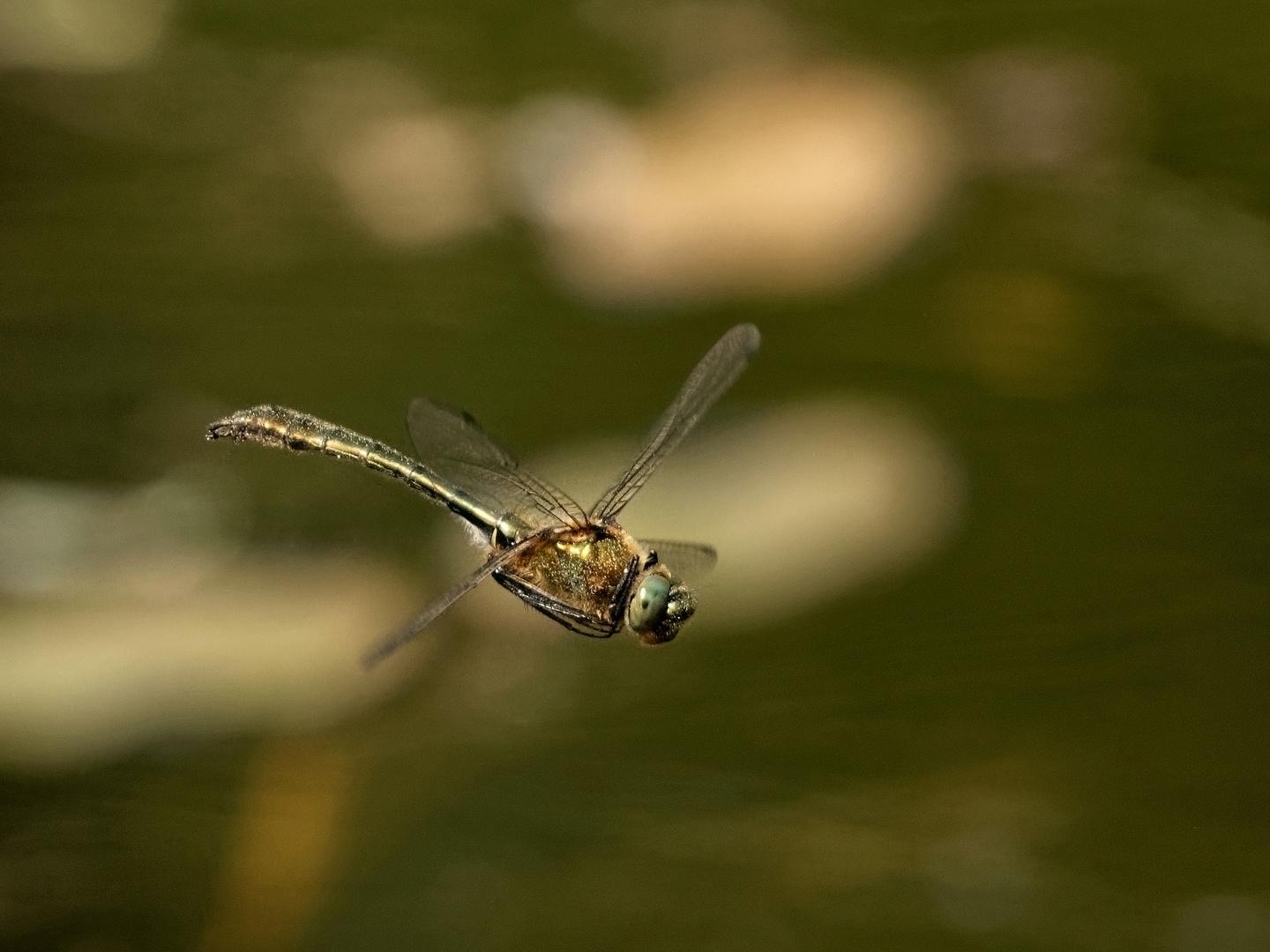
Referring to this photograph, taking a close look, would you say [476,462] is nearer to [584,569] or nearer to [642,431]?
[584,569]

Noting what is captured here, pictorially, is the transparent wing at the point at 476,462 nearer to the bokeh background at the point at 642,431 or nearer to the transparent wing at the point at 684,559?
the transparent wing at the point at 684,559

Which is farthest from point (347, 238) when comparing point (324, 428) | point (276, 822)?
point (276, 822)

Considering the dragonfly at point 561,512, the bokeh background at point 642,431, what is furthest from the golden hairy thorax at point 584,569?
the bokeh background at point 642,431

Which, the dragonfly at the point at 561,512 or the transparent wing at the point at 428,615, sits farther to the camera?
the dragonfly at the point at 561,512

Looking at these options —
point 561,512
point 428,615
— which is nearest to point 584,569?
point 561,512

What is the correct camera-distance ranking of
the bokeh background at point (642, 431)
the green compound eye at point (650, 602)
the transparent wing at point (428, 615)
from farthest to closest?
the bokeh background at point (642, 431) < the green compound eye at point (650, 602) < the transparent wing at point (428, 615)

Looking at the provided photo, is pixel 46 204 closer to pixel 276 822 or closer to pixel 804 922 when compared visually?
pixel 276 822
